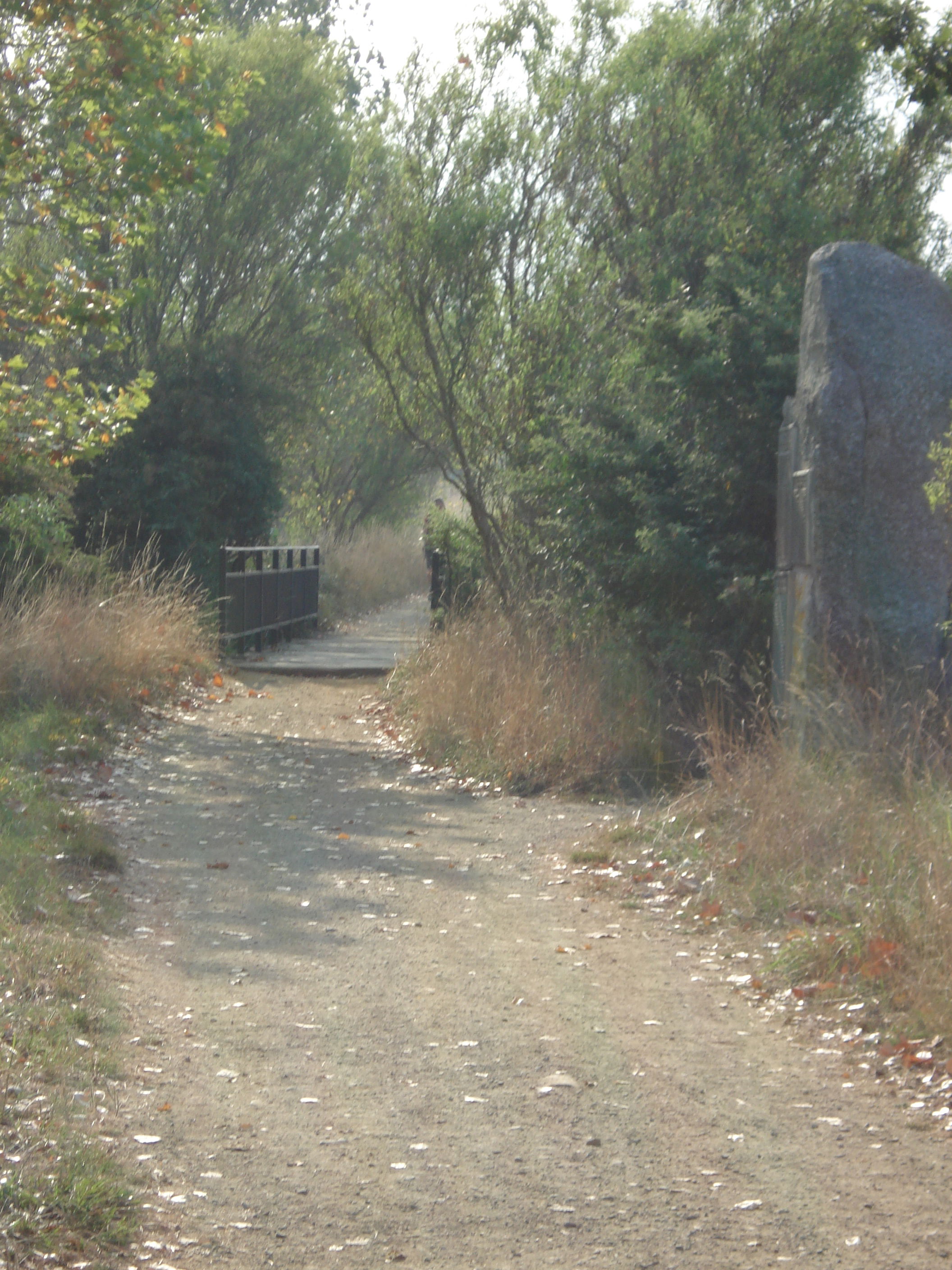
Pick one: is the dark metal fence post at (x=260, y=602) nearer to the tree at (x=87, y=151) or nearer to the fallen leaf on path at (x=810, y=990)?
the tree at (x=87, y=151)

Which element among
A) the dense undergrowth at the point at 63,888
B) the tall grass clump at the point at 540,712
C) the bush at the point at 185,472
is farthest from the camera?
the bush at the point at 185,472

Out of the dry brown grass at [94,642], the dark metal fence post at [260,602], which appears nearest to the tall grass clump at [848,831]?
the dry brown grass at [94,642]

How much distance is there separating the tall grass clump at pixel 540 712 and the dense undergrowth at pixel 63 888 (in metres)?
2.83

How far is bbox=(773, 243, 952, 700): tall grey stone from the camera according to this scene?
8.82 metres

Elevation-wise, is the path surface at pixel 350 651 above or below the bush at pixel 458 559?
below

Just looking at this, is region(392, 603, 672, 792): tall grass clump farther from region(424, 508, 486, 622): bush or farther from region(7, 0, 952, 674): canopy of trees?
region(424, 508, 486, 622): bush

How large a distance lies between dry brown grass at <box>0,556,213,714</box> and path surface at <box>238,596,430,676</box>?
74.0 inches

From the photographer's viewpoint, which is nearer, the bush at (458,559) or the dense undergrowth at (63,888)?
the dense undergrowth at (63,888)

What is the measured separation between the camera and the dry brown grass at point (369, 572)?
97.7 feet

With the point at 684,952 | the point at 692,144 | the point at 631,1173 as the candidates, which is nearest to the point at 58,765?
the point at 684,952

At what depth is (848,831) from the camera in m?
7.06

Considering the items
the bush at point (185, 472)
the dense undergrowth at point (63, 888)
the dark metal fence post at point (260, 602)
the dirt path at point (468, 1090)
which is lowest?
the dirt path at point (468, 1090)

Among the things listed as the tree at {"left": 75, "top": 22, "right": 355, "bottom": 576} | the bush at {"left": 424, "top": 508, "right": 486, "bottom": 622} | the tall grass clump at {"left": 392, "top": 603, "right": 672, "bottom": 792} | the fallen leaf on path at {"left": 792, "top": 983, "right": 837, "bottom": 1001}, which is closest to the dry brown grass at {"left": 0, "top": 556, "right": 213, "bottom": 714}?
the tall grass clump at {"left": 392, "top": 603, "right": 672, "bottom": 792}

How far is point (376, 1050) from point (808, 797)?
10.7 feet
